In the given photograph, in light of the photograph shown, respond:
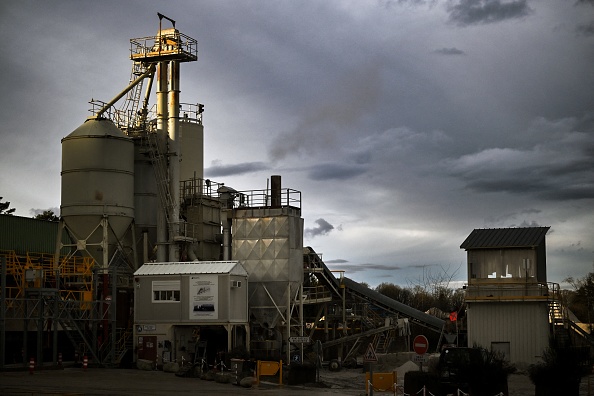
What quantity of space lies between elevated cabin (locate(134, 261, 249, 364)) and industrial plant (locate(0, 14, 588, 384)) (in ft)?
0.23

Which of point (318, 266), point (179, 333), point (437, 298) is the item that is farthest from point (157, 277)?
point (437, 298)

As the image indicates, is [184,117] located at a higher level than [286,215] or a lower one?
higher

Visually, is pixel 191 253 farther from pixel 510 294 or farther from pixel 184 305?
pixel 510 294

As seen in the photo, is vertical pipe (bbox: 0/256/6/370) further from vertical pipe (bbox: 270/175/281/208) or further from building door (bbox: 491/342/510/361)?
building door (bbox: 491/342/510/361)

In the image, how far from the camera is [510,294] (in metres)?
46.8

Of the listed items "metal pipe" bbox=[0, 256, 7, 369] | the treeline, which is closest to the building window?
"metal pipe" bbox=[0, 256, 7, 369]

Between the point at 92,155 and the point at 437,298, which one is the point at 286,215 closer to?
the point at 92,155

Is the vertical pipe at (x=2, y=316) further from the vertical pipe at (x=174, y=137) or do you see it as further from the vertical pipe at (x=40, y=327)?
the vertical pipe at (x=174, y=137)

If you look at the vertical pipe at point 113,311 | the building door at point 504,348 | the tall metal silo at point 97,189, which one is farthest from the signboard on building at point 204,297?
the building door at point 504,348

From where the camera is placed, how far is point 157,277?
5184 centimetres

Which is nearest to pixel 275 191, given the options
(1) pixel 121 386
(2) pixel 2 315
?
(2) pixel 2 315

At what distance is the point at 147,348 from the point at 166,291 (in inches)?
139

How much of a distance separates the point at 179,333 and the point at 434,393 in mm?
24178

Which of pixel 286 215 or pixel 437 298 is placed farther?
pixel 437 298
